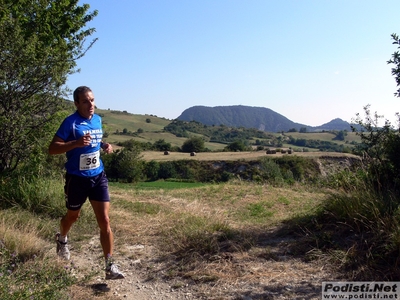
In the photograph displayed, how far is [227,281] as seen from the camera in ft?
11.8

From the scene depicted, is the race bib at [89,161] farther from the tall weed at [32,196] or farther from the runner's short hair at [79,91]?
the tall weed at [32,196]

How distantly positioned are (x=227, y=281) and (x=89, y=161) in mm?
1863

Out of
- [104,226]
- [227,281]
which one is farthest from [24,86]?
[227,281]

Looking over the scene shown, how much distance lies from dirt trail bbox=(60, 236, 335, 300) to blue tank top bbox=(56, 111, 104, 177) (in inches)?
39.2

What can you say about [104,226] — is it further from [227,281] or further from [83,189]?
[227,281]

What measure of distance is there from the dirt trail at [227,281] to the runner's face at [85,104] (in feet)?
5.21

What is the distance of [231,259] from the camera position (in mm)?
4078

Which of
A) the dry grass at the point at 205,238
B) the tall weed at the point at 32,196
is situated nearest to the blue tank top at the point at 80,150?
the dry grass at the point at 205,238

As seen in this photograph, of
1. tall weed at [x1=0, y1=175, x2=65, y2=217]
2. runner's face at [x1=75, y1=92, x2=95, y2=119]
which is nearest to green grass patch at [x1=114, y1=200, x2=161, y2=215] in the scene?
tall weed at [x1=0, y1=175, x2=65, y2=217]

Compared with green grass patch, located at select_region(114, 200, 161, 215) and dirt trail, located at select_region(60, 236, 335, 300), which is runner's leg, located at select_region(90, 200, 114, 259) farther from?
green grass patch, located at select_region(114, 200, 161, 215)

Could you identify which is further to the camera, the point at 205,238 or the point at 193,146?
the point at 193,146

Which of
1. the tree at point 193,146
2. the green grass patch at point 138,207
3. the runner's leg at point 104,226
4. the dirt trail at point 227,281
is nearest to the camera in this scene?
the dirt trail at point 227,281

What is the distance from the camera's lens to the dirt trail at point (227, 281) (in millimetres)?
3369

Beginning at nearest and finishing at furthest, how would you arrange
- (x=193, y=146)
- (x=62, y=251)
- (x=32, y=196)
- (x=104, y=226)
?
(x=104, y=226)
(x=62, y=251)
(x=32, y=196)
(x=193, y=146)
